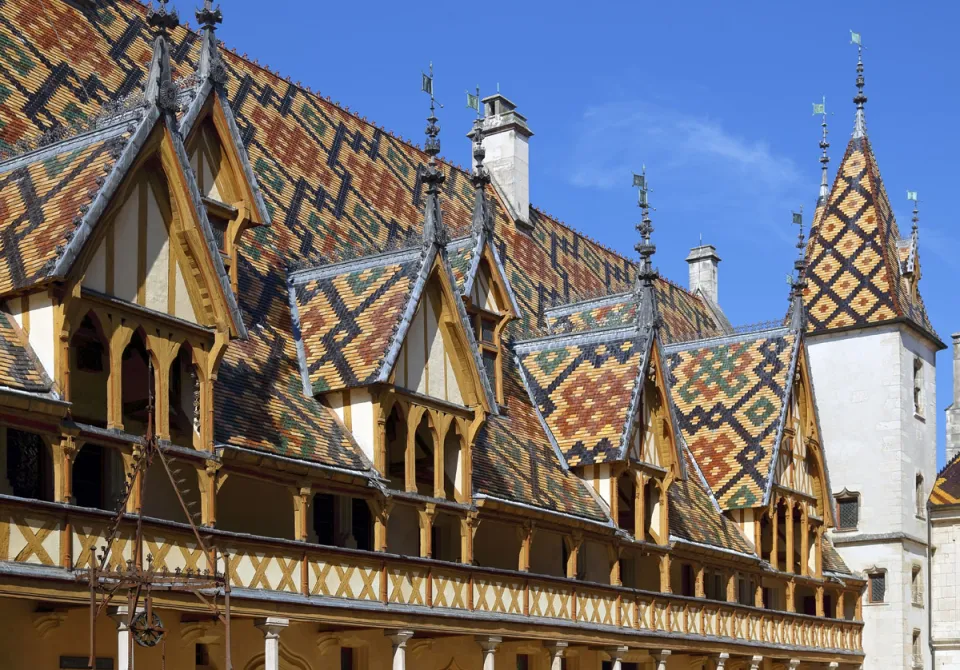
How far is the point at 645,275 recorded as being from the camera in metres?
29.5

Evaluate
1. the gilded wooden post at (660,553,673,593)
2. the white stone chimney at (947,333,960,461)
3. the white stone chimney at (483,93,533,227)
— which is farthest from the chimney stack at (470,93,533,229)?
the white stone chimney at (947,333,960,461)

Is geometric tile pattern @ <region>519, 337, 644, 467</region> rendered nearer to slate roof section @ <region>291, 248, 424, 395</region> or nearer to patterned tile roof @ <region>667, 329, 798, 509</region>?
patterned tile roof @ <region>667, 329, 798, 509</region>

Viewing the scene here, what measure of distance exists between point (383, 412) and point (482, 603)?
3497 millimetres

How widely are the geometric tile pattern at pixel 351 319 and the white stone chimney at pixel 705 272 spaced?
27.3 metres

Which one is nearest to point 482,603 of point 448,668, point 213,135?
point 448,668

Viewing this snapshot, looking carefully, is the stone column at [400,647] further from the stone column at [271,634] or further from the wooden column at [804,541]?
the wooden column at [804,541]

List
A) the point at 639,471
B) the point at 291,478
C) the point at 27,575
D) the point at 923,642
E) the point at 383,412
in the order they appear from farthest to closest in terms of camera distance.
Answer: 1. the point at 923,642
2. the point at 639,471
3. the point at 383,412
4. the point at 291,478
5. the point at 27,575

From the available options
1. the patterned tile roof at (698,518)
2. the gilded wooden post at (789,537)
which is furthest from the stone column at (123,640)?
the gilded wooden post at (789,537)

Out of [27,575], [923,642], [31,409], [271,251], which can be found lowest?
[923,642]

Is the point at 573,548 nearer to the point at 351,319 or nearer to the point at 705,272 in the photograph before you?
the point at 351,319

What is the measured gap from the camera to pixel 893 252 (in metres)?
42.5

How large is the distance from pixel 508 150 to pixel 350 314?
16757 mm

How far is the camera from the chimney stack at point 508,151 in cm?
3866

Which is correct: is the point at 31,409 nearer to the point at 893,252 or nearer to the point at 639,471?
the point at 639,471
